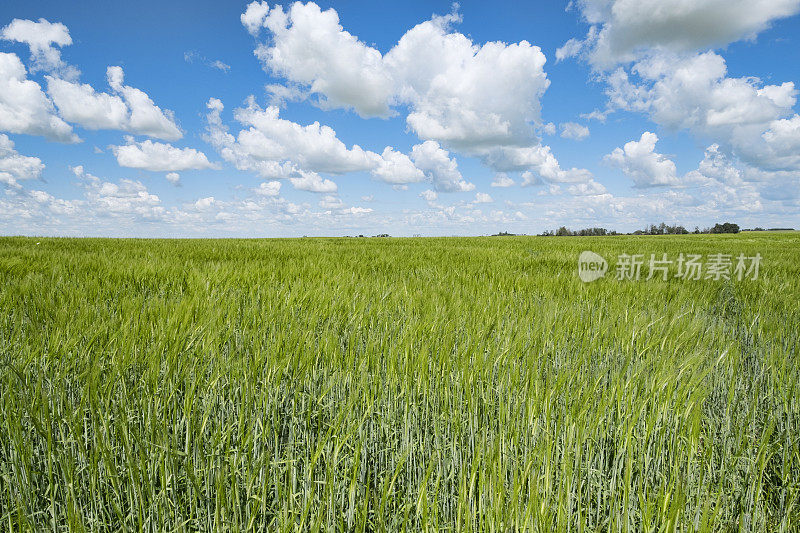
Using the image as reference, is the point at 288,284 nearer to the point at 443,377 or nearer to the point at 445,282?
the point at 445,282

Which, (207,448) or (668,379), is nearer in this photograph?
(207,448)

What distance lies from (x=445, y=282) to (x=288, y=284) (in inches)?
57.2

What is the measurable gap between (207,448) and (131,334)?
2.74ft

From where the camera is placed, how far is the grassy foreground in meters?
0.83

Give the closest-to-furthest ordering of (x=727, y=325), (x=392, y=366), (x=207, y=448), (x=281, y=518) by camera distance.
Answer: (x=281, y=518) < (x=207, y=448) < (x=392, y=366) < (x=727, y=325)

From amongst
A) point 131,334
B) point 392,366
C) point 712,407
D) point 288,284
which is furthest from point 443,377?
point 288,284

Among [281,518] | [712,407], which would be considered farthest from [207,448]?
[712,407]

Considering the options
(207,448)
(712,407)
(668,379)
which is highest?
(668,379)

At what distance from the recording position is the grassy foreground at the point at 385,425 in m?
0.83

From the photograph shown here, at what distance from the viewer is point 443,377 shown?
4.20 ft

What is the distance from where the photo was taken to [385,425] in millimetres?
1119

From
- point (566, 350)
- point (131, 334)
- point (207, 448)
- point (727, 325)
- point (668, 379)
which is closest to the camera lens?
point (207, 448)

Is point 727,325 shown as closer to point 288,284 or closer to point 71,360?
point 288,284

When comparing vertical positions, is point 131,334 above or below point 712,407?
above
